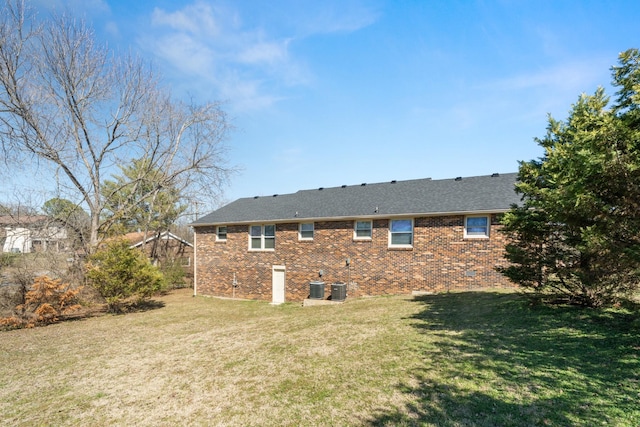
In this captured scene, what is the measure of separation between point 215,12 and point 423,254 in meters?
12.3

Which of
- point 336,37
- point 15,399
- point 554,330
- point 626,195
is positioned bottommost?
point 15,399

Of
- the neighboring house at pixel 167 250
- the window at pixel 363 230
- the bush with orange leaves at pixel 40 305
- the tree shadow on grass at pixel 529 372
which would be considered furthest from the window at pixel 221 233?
the tree shadow on grass at pixel 529 372

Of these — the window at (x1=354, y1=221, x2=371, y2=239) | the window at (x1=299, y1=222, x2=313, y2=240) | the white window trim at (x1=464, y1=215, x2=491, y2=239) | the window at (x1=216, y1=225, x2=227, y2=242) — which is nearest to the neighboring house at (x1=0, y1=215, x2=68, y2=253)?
the window at (x1=216, y1=225, x2=227, y2=242)

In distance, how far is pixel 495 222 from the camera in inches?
485

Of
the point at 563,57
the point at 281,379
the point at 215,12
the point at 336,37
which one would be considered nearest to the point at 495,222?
the point at 563,57

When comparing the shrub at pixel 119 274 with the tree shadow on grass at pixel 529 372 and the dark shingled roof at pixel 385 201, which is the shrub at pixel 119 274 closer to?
the dark shingled roof at pixel 385 201

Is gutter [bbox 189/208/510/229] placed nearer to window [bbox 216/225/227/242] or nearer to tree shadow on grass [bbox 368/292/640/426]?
window [bbox 216/225/227/242]

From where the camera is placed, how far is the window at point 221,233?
65.4 ft

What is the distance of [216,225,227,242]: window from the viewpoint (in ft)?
65.4

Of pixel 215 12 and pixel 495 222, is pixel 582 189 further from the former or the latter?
pixel 215 12

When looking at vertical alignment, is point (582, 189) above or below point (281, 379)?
above

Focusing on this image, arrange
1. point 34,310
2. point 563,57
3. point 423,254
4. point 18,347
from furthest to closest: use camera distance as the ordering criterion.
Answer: point 423,254 → point 34,310 → point 18,347 → point 563,57

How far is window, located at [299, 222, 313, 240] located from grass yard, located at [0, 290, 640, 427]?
→ 25.5 feet

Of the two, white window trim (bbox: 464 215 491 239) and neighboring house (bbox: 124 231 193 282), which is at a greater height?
white window trim (bbox: 464 215 491 239)
